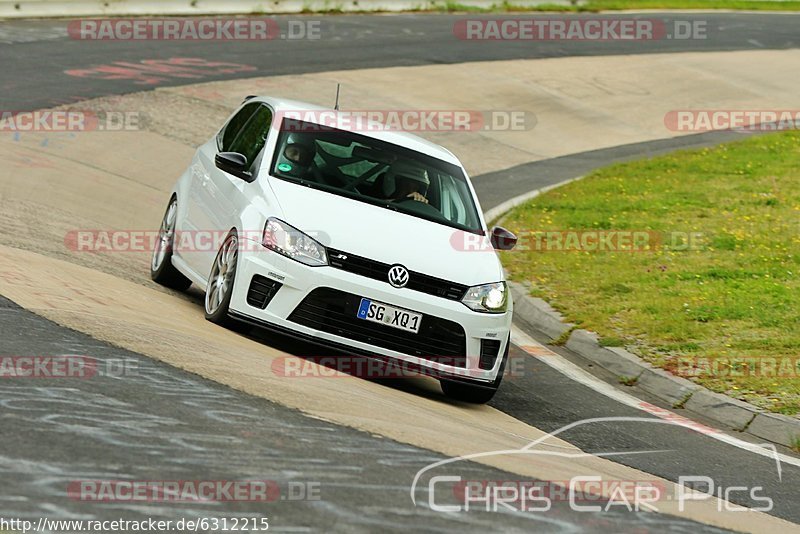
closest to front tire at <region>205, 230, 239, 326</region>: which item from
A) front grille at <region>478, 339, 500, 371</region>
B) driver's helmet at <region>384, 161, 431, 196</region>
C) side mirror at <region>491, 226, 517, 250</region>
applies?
driver's helmet at <region>384, 161, 431, 196</region>

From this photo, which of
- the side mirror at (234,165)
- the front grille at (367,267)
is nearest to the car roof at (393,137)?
the side mirror at (234,165)

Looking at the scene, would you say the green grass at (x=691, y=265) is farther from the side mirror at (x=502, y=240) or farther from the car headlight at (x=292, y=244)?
the car headlight at (x=292, y=244)

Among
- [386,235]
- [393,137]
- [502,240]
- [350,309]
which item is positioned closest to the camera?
[350,309]

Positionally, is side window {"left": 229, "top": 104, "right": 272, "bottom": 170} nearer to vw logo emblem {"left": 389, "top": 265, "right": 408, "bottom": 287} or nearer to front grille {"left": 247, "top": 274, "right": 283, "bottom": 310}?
front grille {"left": 247, "top": 274, "right": 283, "bottom": 310}

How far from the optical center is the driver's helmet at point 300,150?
9508 mm

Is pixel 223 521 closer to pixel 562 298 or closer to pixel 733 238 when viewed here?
pixel 562 298

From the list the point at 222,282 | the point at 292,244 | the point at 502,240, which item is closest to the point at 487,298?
the point at 502,240

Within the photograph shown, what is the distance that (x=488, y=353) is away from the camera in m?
8.72

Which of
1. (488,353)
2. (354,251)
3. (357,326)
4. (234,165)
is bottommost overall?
(488,353)

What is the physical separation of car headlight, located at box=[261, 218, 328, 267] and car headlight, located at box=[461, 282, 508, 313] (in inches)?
40.2

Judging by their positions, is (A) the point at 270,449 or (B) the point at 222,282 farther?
(B) the point at 222,282

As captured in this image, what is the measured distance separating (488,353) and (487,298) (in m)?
0.38

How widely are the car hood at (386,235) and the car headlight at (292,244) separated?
0.17 feet

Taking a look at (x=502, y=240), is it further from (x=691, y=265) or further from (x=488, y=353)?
(x=691, y=265)
